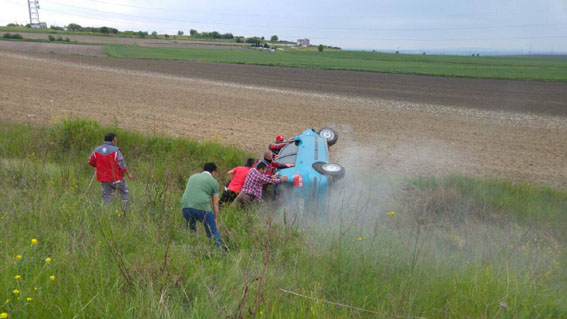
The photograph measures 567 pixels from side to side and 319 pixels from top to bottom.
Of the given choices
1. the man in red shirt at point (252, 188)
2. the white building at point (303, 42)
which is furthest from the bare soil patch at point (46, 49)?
the white building at point (303, 42)

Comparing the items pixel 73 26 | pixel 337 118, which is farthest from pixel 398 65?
pixel 73 26

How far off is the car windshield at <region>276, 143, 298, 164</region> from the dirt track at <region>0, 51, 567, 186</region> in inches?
121

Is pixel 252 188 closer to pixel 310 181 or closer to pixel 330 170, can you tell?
pixel 310 181

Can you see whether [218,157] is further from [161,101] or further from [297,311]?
[161,101]

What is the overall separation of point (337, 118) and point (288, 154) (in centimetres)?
1118

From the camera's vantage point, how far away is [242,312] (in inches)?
112

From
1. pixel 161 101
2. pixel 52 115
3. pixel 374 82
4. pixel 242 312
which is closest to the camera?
pixel 242 312

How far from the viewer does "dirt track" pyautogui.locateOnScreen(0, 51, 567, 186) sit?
40.7ft

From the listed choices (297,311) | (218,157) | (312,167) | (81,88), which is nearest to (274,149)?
(218,157)

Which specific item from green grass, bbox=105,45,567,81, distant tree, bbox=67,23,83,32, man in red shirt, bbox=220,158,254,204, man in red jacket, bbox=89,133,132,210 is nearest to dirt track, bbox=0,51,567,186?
man in red shirt, bbox=220,158,254,204

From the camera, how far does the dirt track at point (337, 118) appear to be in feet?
40.7

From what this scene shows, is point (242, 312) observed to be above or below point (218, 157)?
above

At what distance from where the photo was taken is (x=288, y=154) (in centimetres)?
844

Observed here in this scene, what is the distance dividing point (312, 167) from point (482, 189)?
14.6ft
